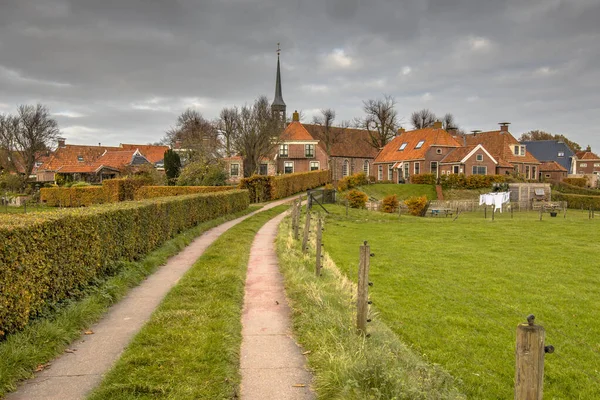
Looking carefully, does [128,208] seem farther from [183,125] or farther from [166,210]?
[183,125]

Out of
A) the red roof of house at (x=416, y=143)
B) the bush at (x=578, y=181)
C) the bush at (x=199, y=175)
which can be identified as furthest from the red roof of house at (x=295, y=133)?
the bush at (x=578, y=181)

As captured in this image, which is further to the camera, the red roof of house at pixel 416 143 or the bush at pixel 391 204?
the red roof of house at pixel 416 143

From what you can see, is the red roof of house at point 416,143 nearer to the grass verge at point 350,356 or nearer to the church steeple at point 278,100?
the church steeple at point 278,100

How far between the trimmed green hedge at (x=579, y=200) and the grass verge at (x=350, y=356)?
44.2 m

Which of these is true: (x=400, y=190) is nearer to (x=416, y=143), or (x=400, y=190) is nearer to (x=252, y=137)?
(x=416, y=143)

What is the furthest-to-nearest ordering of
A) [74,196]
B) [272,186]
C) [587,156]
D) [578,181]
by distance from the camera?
[587,156]
[578,181]
[74,196]
[272,186]

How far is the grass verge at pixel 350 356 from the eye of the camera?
203 inches

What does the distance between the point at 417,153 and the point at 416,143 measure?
2.49 meters

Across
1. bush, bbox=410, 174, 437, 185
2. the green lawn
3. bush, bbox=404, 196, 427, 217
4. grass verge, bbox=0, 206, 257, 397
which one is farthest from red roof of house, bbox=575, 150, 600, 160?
grass verge, bbox=0, 206, 257, 397

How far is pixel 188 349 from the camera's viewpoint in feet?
20.7

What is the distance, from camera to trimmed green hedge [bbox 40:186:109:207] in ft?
132

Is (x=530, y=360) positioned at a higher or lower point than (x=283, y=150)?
lower

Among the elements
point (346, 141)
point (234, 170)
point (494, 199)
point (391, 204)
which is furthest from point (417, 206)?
point (346, 141)

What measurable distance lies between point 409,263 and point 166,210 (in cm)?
921
